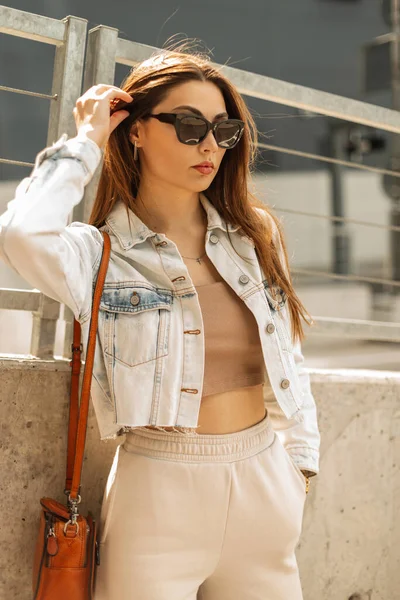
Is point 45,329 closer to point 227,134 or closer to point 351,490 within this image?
point 227,134

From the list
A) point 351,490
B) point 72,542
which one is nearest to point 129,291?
point 72,542

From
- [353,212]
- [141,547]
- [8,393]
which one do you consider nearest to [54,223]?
[8,393]

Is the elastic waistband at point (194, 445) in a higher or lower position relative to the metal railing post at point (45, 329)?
lower

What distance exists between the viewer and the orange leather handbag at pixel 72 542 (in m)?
2.16

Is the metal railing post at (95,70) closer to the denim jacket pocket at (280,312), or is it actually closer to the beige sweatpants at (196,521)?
the beige sweatpants at (196,521)

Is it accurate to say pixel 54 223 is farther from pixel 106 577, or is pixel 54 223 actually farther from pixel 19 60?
pixel 19 60

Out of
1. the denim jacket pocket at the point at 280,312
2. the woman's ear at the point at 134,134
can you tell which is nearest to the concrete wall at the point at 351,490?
the denim jacket pocket at the point at 280,312

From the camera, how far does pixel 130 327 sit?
7.37 ft

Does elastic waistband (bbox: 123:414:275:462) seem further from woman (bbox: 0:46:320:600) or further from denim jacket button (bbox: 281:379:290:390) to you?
denim jacket button (bbox: 281:379:290:390)

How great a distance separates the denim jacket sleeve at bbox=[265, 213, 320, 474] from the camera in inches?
102

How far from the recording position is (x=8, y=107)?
1584 cm

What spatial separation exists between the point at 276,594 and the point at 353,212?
18.0 meters

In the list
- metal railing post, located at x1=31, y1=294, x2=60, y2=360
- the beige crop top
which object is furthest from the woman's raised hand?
metal railing post, located at x1=31, y1=294, x2=60, y2=360

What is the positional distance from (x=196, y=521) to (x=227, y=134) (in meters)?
1.11
